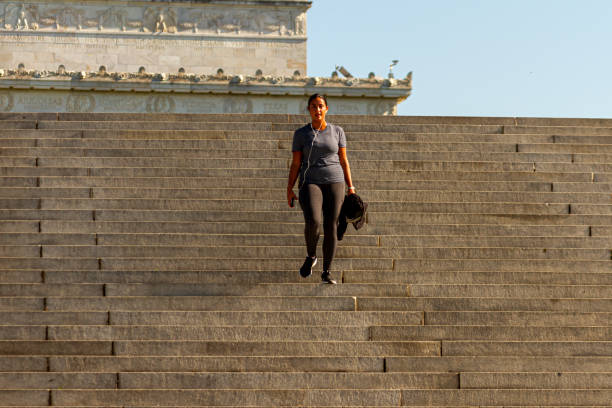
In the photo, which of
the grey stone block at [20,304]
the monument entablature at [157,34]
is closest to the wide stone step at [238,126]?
the grey stone block at [20,304]

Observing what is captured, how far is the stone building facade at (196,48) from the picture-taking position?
25.6 m

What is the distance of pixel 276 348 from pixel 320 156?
1.75 metres

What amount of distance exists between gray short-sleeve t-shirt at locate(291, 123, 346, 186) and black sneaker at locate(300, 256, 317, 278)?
2.24 ft

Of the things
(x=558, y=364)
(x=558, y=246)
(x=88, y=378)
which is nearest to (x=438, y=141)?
(x=558, y=246)

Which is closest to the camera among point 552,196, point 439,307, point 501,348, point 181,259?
point 501,348

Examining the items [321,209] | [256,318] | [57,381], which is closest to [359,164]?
[321,209]

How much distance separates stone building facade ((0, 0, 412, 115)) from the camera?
2561 centimetres

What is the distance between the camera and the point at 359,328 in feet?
25.1

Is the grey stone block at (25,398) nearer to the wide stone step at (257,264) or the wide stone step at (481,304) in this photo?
the wide stone step at (257,264)

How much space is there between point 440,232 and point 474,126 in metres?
3.03

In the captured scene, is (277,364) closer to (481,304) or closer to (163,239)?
(481,304)

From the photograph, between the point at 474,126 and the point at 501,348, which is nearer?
the point at 501,348

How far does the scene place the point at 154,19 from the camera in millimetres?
28047

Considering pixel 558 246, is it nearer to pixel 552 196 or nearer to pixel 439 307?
pixel 552 196
